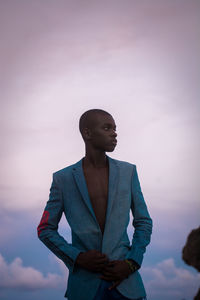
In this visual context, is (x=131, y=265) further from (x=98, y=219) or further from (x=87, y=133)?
(x=87, y=133)

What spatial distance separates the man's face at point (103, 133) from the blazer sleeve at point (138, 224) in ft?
1.42

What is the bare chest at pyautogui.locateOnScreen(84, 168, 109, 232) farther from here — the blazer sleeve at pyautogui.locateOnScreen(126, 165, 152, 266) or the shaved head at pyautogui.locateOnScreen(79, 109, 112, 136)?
the shaved head at pyautogui.locateOnScreen(79, 109, 112, 136)

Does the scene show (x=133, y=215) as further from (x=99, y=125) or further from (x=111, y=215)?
(x=99, y=125)

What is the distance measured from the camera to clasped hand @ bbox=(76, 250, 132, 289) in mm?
3734

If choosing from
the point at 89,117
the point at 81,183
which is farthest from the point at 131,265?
the point at 89,117

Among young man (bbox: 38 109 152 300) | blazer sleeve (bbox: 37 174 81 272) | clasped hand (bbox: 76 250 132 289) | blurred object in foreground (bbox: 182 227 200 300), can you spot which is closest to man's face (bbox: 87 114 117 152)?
young man (bbox: 38 109 152 300)

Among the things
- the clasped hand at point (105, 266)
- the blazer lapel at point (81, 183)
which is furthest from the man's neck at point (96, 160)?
the clasped hand at point (105, 266)

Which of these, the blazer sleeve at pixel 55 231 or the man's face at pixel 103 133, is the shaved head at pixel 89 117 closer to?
the man's face at pixel 103 133

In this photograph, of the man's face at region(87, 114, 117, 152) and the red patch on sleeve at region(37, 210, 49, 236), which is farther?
the man's face at region(87, 114, 117, 152)

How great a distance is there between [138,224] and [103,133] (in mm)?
1035

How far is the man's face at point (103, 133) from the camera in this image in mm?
4340

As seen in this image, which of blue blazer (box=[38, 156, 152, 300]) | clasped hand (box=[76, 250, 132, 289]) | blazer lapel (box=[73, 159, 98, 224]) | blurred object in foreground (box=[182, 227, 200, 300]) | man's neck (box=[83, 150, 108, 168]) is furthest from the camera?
man's neck (box=[83, 150, 108, 168])

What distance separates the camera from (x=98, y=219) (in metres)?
4.07

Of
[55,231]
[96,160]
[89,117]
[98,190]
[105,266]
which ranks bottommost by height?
[105,266]
